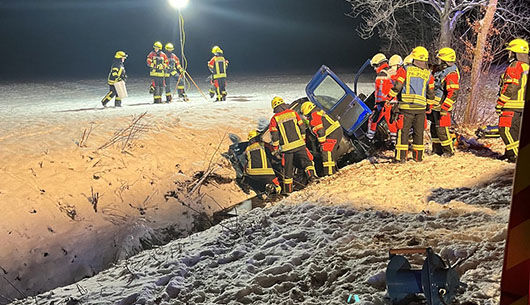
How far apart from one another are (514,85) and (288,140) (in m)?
3.75

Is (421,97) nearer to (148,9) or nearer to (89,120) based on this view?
(89,120)

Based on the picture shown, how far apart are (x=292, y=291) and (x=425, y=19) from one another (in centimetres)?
2014

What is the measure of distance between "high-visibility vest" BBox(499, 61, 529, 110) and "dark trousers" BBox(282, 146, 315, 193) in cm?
339

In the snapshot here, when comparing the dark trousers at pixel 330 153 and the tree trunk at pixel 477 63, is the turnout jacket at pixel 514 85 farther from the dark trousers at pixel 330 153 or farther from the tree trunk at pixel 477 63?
the tree trunk at pixel 477 63

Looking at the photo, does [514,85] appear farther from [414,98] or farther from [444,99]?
[414,98]

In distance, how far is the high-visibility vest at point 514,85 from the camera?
7270 mm

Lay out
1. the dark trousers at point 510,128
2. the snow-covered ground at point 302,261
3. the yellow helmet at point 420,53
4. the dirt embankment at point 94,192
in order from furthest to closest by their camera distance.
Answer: the yellow helmet at point 420,53 → the dark trousers at point 510,128 → the dirt embankment at point 94,192 → the snow-covered ground at point 302,261

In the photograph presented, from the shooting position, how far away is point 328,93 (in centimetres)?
902

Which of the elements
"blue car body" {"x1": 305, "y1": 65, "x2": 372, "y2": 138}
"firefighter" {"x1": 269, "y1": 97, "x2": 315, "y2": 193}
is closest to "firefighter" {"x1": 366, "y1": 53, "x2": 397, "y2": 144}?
"blue car body" {"x1": 305, "y1": 65, "x2": 372, "y2": 138}

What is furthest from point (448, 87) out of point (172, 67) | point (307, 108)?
point (172, 67)

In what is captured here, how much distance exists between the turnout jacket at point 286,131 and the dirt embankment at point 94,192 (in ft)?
4.89

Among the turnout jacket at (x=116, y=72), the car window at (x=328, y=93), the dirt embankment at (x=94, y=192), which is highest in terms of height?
the turnout jacket at (x=116, y=72)

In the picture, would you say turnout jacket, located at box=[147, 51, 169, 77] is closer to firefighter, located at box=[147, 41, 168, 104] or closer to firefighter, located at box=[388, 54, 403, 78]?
firefighter, located at box=[147, 41, 168, 104]

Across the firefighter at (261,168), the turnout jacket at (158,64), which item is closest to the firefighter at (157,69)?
the turnout jacket at (158,64)
